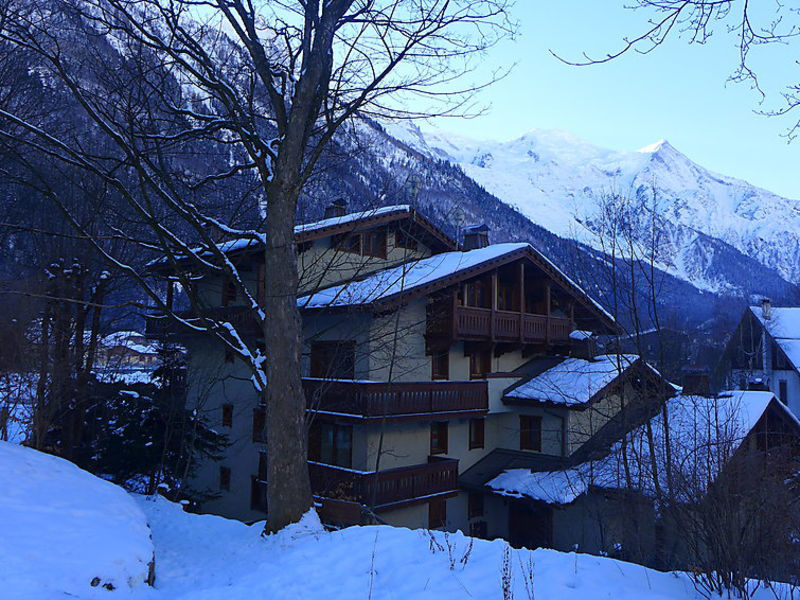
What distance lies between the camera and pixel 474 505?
22484mm

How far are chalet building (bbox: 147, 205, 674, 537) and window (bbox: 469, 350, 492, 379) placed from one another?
Result: 6 cm

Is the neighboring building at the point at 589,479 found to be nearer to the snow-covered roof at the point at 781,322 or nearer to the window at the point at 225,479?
the window at the point at 225,479

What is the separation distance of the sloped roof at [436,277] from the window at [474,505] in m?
8.23

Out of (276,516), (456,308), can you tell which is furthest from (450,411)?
(276,516)

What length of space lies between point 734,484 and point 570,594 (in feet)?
8.43

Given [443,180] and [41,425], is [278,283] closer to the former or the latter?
[41,425]

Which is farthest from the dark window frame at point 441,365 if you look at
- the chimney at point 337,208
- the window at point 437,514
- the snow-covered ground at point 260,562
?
the snow-covered ground at point 260,562

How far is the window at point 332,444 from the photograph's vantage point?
63.6 ft

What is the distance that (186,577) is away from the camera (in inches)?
289

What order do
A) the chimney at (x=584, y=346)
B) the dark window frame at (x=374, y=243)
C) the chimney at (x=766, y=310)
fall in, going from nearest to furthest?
the dark window frame at (x=374, y=243)
the chimney at (x=584, y=346)
the chimney at (x=766, y=310)

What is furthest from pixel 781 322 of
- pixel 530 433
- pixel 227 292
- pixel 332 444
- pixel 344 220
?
pixel 227 292

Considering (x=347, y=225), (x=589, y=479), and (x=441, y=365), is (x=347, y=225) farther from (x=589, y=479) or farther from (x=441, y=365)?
(x=589, y=479)

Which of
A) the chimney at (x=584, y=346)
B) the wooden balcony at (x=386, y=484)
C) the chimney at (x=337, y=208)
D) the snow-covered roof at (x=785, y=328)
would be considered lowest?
the wooden balcony at (x=386, y=484)

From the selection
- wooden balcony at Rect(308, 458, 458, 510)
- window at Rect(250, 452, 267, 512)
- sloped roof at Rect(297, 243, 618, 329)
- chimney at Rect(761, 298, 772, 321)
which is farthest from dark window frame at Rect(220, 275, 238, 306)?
chimney at Rect(761, 298, 772, 321)
